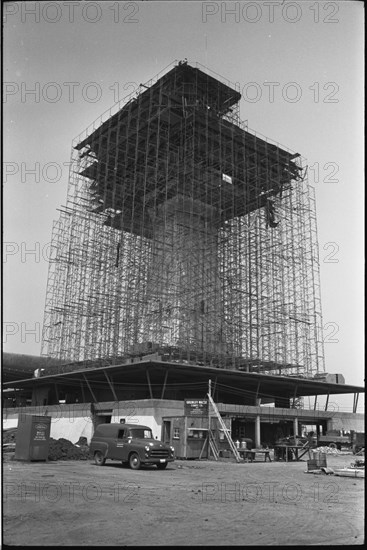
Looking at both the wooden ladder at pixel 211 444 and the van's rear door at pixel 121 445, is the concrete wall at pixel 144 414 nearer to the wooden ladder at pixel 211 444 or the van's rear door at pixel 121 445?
the wooden ladder at pixel 211 444

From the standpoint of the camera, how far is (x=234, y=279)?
44.1 m

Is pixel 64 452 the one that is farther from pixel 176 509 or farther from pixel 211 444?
pixel 176 509

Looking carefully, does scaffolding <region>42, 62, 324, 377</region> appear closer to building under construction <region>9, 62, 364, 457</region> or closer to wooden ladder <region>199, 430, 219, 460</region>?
building under construction <region>9, 62, 364, 457</region>

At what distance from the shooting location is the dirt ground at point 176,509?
826cm

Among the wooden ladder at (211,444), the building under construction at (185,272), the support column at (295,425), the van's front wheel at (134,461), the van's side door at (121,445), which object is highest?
the building under construction at (185,272)

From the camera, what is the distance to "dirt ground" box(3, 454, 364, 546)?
27.1 ft

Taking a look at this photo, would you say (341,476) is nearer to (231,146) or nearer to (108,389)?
(108,389)

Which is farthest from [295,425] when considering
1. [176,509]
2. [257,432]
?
[176,509]

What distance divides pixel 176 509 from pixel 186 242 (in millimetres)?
32943

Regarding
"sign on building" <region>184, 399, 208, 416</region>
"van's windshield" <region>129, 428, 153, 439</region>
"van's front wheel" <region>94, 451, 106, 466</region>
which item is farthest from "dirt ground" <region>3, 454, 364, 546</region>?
"sign on building" <region>184, 399, 208, 416</region>

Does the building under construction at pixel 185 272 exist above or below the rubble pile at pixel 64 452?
above

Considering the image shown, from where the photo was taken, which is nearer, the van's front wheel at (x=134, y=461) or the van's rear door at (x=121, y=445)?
the van's front wheel at (x=134, y=461)

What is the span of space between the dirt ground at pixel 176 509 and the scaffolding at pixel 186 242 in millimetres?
22010

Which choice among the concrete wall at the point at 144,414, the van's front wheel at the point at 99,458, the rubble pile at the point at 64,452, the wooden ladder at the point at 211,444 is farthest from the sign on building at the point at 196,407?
the van's front wheel at the point at 99,458
